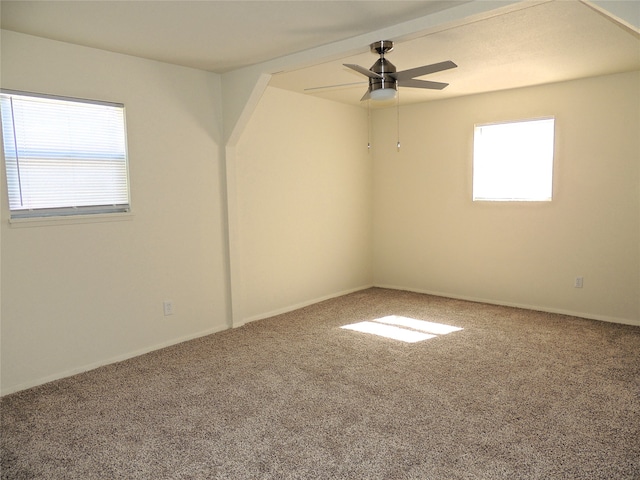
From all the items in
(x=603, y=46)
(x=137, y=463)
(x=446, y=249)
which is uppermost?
(x=603, y=46)

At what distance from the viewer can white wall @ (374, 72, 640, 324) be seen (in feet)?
14.3

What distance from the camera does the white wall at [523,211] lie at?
14.3ft

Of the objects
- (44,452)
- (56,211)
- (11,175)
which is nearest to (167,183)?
(56,211)

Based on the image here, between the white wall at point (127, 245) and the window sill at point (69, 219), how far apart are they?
0.03 metres

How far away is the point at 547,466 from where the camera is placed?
7.11 feet

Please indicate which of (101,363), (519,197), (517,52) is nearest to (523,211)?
(519,197)

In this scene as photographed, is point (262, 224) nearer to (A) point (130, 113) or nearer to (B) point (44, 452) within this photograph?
(A) point (130, 113)

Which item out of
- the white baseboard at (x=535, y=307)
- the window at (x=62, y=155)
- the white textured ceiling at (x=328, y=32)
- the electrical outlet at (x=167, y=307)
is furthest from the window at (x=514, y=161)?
the window at (x=62, y=155)

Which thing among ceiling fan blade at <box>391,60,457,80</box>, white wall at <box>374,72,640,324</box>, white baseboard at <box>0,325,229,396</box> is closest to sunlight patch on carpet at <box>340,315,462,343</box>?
white wall at <box>374,72,640,324</box>

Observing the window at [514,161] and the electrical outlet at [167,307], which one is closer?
the electrical outlet at [167,307]

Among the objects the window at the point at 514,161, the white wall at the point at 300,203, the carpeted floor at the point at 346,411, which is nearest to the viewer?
the carpeted floor at the point at 346,411

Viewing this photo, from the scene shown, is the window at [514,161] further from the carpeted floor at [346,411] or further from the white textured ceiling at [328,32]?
the carpeted floor at [346,411]

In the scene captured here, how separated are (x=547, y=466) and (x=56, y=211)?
138 inches

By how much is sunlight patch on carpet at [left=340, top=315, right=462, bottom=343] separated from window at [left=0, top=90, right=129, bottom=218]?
2.47m
